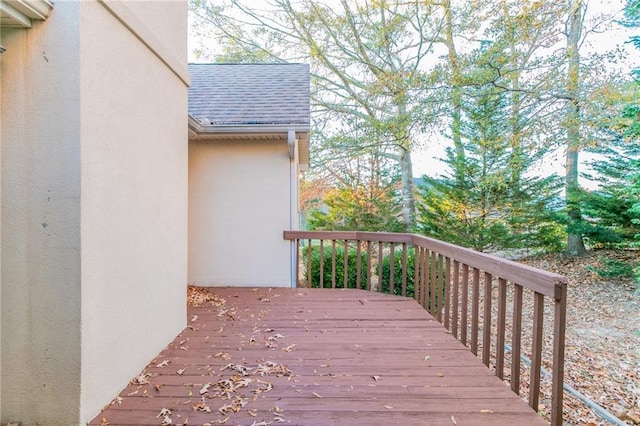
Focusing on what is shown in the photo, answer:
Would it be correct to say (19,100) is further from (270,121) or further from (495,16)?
(495,16)

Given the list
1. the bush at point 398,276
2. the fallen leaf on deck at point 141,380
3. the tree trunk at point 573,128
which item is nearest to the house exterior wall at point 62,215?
the fallen leaf on deck at point 141,380

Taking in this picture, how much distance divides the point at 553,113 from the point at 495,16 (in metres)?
2.87

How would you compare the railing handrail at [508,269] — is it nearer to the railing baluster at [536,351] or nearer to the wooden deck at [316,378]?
the railing baluster at [536,351]

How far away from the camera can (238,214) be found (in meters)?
Result: 5.27

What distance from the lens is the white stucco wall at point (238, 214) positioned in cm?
525

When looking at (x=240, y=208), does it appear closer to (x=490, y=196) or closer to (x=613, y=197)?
(x=490, y=196)

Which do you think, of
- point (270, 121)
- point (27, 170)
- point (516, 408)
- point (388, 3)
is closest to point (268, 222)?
point (270, 121)

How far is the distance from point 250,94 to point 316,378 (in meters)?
5.12

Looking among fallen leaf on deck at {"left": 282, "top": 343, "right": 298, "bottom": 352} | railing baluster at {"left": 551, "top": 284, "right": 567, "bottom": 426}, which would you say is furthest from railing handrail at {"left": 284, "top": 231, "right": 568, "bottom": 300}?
fallen leaf on deck at {"left": 282, "top": 343, "right": 298, "bottom": 352}

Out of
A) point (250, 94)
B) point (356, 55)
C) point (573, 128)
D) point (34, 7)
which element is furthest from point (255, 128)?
point (356, 55)

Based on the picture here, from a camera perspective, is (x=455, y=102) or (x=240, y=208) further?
(x=455, y=102)

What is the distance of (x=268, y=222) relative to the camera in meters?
5.28

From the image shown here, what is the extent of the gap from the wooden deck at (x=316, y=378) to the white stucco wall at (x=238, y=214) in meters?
1.42

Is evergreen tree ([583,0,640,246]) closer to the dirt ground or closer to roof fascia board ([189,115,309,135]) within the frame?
the dirt ground
